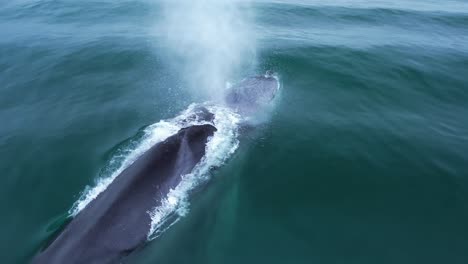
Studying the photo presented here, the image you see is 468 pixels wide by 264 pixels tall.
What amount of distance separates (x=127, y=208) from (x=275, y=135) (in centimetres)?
1286

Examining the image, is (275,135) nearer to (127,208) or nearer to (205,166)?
(205,166)

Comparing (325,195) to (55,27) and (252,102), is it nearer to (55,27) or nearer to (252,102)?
(252,102)

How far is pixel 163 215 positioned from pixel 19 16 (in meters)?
55.7

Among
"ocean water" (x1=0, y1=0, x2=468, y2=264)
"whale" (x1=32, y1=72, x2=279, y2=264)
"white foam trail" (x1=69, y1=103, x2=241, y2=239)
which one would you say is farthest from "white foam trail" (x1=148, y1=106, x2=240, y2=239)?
"ocean water" (x1=0, y1=0, x2=468, y2=264)

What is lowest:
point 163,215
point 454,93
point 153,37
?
point 163,215

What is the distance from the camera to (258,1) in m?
60.8

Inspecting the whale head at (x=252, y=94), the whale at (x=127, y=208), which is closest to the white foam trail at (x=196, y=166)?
the whale at (x=127, y=208)

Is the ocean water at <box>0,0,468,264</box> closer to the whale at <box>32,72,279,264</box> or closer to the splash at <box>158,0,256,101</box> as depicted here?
the splash at <box>158,0,256,101</box>

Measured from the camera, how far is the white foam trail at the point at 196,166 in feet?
55.1

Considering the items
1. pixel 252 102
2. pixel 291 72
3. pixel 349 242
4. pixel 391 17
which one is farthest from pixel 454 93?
pixel 391 17

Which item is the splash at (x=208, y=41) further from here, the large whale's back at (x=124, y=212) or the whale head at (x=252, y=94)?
the large whale's back at (x=124, y=212)

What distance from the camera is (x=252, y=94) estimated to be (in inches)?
1091

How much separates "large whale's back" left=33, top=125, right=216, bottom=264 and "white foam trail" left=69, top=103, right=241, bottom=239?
48 cm

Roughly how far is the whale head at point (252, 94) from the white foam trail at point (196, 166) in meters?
1.34
